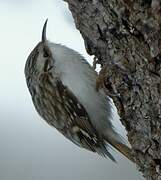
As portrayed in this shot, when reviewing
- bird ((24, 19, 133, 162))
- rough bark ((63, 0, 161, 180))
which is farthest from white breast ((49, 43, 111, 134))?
rough bark ((63, 0, 161, 180))

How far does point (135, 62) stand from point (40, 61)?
2.68ft

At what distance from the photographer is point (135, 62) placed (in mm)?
1540

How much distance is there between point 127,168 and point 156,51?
74.1 inches

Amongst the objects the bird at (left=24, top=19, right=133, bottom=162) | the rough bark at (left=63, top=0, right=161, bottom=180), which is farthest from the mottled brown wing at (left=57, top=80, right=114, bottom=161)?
the rough bark at (left=63, top=0, right=161, bottom=180)

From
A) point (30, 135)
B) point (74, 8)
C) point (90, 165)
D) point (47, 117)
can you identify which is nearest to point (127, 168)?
point (90, 165)

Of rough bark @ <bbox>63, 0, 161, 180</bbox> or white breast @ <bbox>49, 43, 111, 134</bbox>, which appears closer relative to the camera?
rough bark @ <bbox>63, 0, 161, 180</bbox>

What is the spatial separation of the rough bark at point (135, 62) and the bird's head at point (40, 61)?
0.62 m

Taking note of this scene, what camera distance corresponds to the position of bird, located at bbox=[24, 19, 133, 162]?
2.22m

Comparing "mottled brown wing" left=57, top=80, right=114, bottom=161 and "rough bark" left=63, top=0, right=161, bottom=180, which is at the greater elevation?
"rough bark" left=63, top=0, right=161, bottom=180

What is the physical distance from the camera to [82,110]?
225cm

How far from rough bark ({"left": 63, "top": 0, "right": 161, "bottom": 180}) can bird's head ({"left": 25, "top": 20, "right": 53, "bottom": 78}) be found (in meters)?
0.62

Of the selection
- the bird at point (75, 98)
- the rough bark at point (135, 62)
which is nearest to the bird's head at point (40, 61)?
the bird at point (75, 98)

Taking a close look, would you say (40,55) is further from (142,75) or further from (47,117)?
(142,75)

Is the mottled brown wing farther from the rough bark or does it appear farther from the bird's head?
the rough bark
